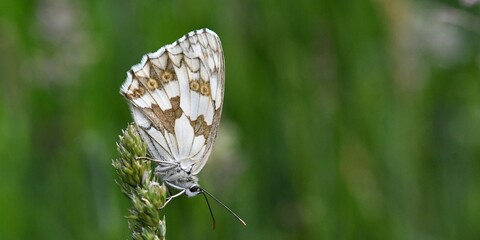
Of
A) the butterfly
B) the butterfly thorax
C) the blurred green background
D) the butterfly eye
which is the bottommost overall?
the blurred green background

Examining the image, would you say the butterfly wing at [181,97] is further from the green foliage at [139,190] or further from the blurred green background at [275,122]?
the blurred green background at [275,122]

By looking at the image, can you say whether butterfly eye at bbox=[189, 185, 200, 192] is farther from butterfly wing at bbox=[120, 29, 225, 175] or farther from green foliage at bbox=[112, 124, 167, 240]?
green foliage at bbox=[112, 124, 167, 240]

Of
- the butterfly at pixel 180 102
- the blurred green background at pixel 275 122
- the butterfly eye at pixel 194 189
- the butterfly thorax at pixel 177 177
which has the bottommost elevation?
the blurred green background at pixel 275 122

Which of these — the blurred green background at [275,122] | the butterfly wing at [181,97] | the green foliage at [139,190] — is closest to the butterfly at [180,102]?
the butterfly wing at [181,97]

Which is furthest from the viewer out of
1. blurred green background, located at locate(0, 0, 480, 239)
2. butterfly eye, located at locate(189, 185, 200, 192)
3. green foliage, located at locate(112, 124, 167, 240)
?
blurred green background, located at locate(0, 0, 480, 239)

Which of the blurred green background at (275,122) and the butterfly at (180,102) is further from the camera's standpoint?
the blurred green background at (275,122)

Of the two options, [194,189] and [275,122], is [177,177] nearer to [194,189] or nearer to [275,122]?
[194,189]

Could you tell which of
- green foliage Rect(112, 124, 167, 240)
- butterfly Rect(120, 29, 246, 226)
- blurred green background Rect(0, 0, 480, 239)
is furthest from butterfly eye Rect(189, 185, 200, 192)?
blurred green background Rect(0, 0, 480, 239)
